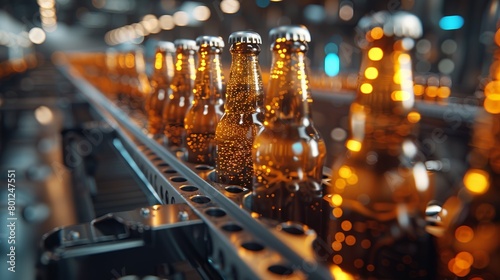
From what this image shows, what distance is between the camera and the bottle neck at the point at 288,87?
0.64m

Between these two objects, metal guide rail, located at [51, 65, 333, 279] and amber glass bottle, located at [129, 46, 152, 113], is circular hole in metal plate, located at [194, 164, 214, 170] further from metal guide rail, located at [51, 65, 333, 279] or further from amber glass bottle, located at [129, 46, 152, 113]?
amber glass bottle, located at [129, 46, 152, 113]

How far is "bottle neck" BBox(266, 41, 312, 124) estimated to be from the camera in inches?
25.2

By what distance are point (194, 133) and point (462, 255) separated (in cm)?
65

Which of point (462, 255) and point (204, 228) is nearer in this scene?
point (462, 255)

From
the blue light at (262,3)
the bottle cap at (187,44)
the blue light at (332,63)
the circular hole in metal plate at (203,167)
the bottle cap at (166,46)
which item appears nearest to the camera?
the circular hole in metal plate at (203,167)

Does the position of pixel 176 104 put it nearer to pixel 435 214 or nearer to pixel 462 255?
pixel 435 214

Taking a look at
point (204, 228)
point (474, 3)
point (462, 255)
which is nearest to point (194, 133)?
point (204, 228)

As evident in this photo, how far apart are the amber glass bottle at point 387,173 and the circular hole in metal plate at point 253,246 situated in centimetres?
11

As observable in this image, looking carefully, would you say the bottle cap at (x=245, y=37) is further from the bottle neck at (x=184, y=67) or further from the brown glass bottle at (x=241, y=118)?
the bottle neck at (x=184, y=67)

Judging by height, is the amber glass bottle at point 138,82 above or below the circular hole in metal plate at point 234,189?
above

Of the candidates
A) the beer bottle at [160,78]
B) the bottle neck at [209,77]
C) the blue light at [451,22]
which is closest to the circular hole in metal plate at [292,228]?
the bottle neck at [209,77]

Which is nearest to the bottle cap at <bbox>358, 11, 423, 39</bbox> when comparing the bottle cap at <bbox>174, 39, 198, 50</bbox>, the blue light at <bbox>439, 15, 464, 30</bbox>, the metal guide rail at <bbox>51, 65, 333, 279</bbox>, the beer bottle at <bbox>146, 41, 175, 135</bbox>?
the metal guide rail at <bbox>51, 65, 333, 279</bbox>

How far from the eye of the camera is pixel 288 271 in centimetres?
52

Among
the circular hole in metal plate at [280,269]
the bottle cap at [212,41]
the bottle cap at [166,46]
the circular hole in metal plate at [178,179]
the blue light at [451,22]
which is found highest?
the blue light at [451,22]
